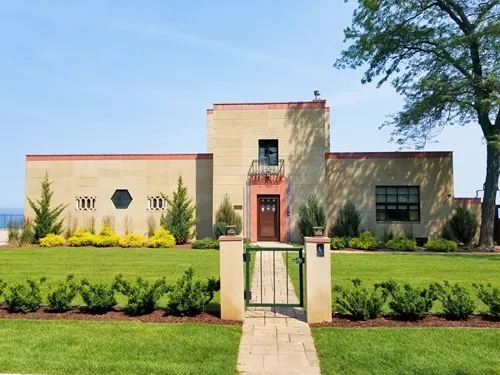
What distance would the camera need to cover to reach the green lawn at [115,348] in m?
3.80

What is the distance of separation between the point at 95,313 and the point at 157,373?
2.49 meters

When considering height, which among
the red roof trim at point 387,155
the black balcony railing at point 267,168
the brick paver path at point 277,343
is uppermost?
the red roof trim at point 387,155

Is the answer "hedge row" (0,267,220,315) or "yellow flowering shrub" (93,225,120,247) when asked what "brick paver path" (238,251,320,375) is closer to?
"hedge row" (0,267,220,315)

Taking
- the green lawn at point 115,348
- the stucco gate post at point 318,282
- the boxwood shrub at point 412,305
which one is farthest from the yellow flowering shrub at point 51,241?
the boxwood shrub at point 412,305

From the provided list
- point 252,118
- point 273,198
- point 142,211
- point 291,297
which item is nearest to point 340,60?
point 252,118

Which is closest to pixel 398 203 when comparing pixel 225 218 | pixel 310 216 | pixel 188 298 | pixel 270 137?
pixel 310 216

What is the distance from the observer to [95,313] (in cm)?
570

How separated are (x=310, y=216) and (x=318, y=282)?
36.8 ft

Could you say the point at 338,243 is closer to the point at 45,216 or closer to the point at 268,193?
the point at 268,193

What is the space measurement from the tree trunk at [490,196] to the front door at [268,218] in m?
9.11

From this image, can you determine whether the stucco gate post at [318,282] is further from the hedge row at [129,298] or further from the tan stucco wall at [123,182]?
the tan stucco wall at [123,182]

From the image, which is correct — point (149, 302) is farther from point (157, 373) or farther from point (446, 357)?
point (446, 357)

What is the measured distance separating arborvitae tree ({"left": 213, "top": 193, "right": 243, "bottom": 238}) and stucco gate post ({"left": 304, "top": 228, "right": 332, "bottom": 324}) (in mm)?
11362

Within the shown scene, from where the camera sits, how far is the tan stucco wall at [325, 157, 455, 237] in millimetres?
17891
